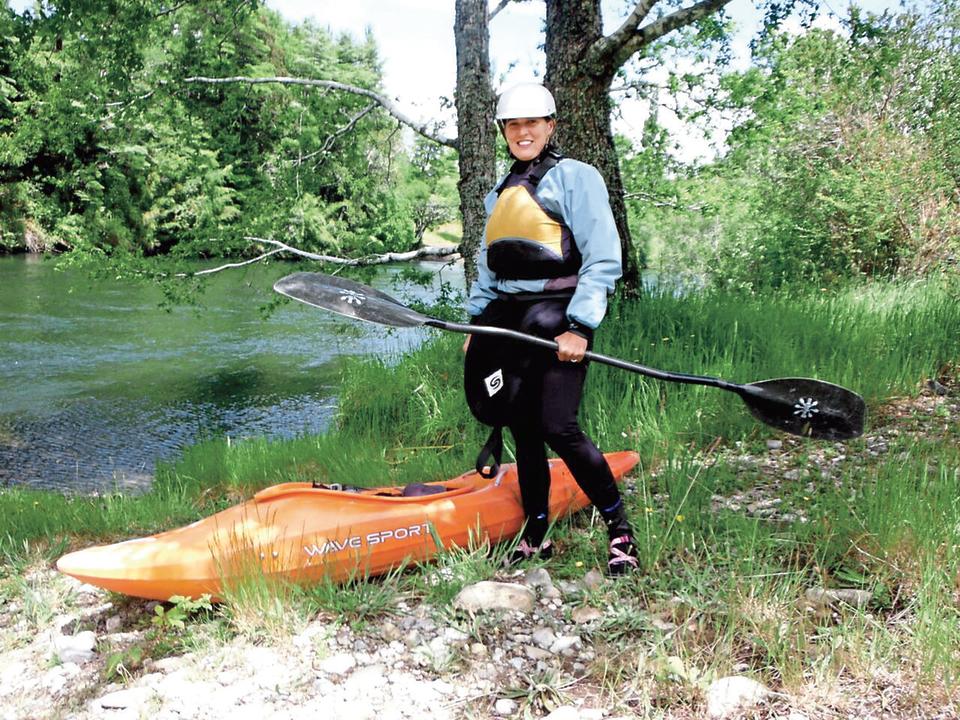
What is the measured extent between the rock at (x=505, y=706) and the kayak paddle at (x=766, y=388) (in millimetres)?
1201

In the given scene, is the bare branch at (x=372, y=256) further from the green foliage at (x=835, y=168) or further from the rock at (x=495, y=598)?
the rock at (x=495, y=598)

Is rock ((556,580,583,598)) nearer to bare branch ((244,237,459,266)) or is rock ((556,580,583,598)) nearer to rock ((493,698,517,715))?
rock ((493,698,517,715))

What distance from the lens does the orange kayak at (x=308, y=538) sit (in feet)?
7.95

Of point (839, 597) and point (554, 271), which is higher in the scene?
point (554, 271)

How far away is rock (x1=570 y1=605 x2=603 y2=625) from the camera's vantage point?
2.23 m

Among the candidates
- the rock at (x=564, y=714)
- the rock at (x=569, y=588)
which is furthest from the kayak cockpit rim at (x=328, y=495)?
the rock at (x=564, y=714)

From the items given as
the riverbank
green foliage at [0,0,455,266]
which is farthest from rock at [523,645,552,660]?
green foliage at [0,0,455,266]

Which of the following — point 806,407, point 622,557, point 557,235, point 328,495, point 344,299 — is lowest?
point 622,557

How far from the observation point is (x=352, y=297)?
2805 mm

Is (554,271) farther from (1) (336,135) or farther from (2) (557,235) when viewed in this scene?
(1) (336,135)

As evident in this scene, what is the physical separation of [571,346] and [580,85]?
3066 millimetres

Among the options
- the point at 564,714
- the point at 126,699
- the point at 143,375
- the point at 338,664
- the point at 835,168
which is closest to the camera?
the point at 564,714

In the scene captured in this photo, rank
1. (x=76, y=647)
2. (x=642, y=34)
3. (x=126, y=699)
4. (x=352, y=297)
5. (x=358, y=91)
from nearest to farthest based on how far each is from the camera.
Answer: (x=126, y=699)
(x=76, y=647)
(x=352, y=297)
(x=642, y=34)
(x=358, y=91)

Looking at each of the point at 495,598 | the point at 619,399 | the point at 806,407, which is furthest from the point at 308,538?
the point at 619,399
